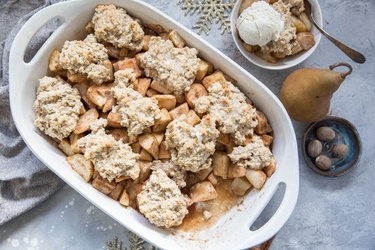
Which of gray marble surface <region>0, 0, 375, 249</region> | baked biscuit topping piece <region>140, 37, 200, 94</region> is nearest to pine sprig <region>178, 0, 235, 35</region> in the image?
gray marble surface <region>0, 0, 375, 249</region>

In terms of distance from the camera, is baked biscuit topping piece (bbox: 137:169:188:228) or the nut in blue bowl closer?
baked biscuit topping piece (bbox: 137:169:188:228)

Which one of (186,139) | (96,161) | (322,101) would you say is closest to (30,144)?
(96,161)

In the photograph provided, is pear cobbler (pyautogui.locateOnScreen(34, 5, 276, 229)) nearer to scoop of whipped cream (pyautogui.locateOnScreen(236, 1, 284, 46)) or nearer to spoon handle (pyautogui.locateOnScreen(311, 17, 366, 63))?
scoop of whipped cream (pyautogui.locateOnScreen(236, 1, 284, 46))

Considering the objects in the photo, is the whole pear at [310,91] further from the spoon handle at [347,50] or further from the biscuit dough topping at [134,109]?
the biscuit dough topping at [134,109]

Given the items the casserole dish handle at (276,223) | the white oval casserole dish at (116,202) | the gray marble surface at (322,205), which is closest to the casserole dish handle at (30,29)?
the white oval casserole dish at (116,202)

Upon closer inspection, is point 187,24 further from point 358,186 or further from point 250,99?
point 358,186

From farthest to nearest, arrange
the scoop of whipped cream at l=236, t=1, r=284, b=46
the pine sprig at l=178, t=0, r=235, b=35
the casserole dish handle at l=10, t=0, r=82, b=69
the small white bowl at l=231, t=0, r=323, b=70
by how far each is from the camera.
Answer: the pine sprig at l=178, t=0, r=235, b=35 → the small white bowl at l=231, t=0, r=323, b=70 → the scoop of whipped cream at l=236, t=1, r=284, b=46 → the casserole dish handle at l=10, t=0, r=82, b=69

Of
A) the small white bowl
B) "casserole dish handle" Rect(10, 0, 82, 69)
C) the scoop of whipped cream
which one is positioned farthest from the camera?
the small white bowl

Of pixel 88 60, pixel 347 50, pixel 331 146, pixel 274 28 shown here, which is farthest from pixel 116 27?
pixel 331 146
